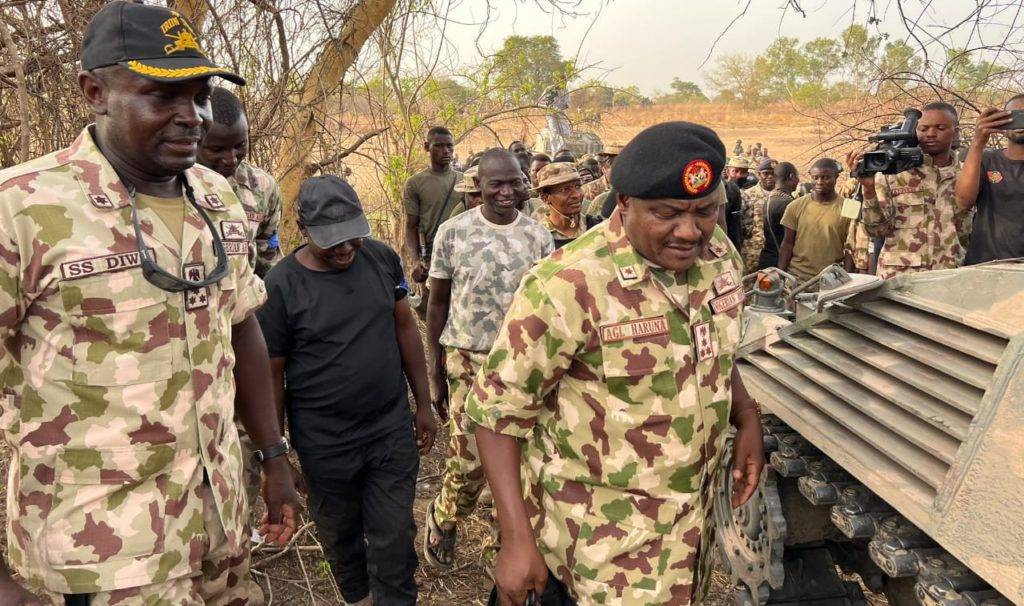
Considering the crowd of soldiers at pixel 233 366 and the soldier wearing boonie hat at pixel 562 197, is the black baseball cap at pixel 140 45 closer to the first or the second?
the crowd of soldiers at pixel 233 366

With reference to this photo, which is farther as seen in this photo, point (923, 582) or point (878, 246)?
point (878, 246)

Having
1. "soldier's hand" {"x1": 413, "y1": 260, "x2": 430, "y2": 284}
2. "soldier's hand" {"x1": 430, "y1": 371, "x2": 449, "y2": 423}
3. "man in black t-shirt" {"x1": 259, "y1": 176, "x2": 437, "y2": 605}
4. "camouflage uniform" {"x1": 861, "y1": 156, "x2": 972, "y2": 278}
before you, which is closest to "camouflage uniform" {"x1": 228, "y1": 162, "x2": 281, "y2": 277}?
"man in black t-shirt" {"x1": 259, "y1": 176, "x2": 437, "y2": 605}

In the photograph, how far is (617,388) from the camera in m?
1.99

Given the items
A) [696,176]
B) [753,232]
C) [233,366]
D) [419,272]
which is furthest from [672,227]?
[753,232]

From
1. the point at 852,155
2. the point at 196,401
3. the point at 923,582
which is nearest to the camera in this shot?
the point at 196,401

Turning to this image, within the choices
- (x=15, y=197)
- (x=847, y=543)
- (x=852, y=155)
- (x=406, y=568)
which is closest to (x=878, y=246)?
(x=852, y=155)

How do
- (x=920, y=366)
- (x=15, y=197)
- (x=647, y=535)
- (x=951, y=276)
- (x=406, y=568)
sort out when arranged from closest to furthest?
(x=15, y=197), (x=647, y=535), (x=920, y=366), (x=951, y=276), (x=406, y=568)

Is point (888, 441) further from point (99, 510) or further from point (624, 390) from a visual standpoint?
point (99, 510)

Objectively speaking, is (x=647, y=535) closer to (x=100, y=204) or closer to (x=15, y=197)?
(x=100, y=204)

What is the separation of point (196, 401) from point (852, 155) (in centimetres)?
461

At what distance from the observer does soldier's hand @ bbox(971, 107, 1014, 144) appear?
13.1 ft

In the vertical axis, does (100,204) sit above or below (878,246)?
above

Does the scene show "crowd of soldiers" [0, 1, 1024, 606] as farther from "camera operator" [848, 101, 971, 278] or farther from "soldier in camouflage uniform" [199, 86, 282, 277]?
"camera operator" [848, 101, 971, 278]

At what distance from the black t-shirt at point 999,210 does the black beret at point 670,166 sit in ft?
10.3
